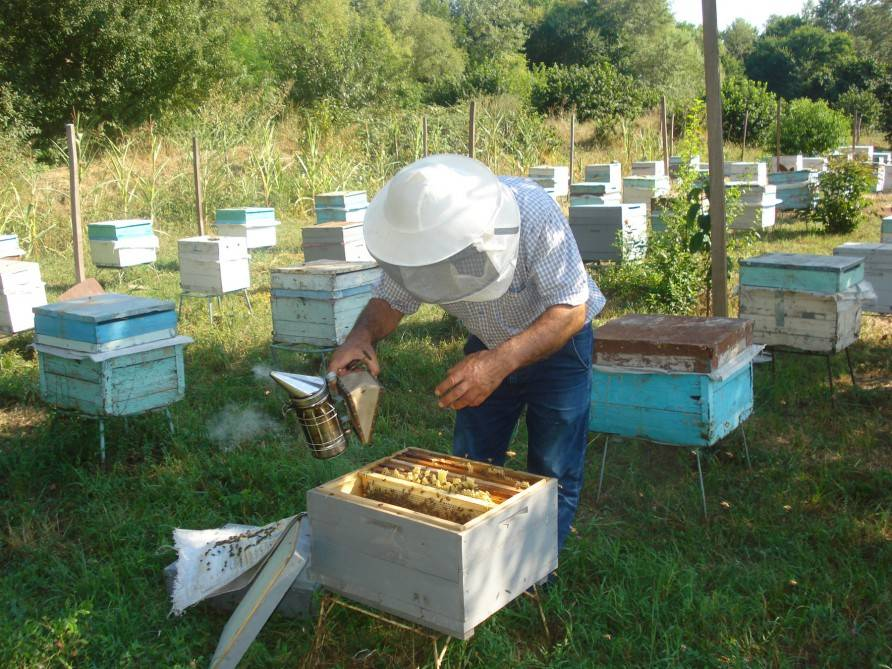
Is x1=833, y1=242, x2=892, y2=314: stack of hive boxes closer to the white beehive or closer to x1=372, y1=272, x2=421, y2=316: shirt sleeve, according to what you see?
x1=372, y1=272, x2=421, y2=316: shirt sleeve

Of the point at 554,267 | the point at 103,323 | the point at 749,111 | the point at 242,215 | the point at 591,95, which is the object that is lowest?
the point at 103,323

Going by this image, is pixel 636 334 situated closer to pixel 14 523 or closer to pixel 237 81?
pixel 14 523

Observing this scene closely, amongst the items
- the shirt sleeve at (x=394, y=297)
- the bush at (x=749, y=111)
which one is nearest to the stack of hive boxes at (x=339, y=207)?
the shirt sleeve at (x=394, y=297)

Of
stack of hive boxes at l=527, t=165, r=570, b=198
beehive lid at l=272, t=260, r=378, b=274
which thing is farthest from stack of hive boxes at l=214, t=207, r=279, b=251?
stack of hive boxes at l=527, t=165, r=570, b=198

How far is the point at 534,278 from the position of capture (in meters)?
2.43

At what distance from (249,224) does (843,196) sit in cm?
716

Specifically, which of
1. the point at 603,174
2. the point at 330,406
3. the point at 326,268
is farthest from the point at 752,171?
the point at 330,406

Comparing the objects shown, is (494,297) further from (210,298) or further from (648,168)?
(648,168)

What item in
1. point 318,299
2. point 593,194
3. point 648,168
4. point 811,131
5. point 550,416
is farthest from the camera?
point 811,131

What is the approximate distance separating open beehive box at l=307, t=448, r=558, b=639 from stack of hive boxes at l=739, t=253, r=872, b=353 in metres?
2.62

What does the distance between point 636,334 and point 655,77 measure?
33.9m

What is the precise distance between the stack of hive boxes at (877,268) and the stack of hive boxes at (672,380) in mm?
2072

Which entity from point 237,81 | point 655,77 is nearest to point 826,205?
point 237,81

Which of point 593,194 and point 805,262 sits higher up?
point 593,194
